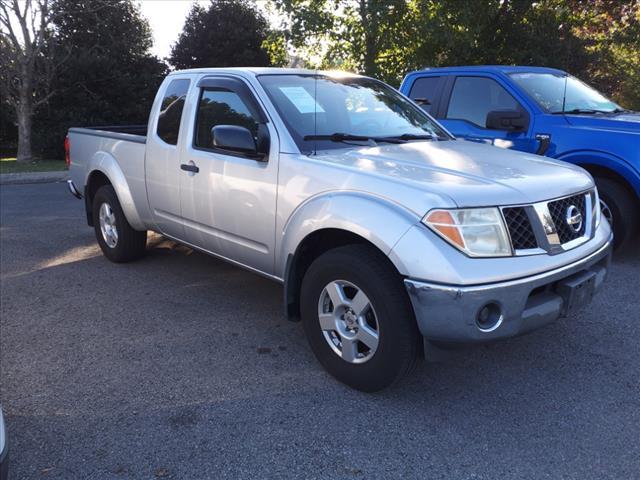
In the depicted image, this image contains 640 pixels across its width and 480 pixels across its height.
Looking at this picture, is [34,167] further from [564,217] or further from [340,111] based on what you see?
[564,217]

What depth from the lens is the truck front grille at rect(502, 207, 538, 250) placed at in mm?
2877

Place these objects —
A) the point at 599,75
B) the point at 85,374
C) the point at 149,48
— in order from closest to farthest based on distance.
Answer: the point at 85,374 → the point at 599,75 → the point at 149,48

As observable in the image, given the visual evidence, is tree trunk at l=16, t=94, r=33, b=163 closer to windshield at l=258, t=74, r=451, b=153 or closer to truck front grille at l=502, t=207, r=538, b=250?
windshield at l=258, t=74, r=451, b=153

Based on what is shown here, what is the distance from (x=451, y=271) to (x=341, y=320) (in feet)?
2.74

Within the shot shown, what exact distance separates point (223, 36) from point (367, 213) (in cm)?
2253

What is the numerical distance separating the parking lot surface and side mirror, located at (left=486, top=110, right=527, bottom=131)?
179 cm

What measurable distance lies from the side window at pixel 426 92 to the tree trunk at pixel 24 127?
12.8 meters

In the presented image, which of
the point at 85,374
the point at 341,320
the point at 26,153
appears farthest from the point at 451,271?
the point at 26,153

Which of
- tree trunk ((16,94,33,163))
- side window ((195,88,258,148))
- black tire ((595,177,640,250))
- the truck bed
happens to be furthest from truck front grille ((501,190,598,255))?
tree trunk ((16,94,33,163))

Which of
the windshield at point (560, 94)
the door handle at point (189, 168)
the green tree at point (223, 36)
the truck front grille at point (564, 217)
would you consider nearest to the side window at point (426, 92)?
the windshield at point (560, 94)

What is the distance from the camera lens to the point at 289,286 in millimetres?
3541

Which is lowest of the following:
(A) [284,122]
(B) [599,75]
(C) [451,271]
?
(C) [451,271]

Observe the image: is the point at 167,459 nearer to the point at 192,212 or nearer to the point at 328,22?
the point at 192,212

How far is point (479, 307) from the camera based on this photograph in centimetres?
271
